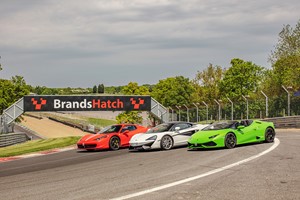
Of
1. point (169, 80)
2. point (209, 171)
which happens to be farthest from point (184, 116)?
point (169, 80)

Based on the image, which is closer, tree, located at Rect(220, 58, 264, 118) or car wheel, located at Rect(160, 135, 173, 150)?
car wheel, located at Rect(160, 135, 173, 150)

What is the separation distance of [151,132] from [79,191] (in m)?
9.66

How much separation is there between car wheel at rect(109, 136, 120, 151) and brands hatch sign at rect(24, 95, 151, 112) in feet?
66.9

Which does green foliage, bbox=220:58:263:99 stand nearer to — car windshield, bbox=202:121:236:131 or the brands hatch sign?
the brands hatch sign

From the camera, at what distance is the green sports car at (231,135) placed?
15.3m

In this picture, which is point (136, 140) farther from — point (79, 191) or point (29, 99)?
point (29, 99)

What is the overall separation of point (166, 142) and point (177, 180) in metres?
8.17

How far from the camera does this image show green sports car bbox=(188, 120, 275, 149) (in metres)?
15.3

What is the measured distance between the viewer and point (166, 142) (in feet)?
56.1

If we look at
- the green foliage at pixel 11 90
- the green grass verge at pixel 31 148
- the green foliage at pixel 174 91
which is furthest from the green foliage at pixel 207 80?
the green grass verge at pixel 31 148

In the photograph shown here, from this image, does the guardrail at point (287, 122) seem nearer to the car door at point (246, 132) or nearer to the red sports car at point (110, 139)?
the car door at point (246, 132)

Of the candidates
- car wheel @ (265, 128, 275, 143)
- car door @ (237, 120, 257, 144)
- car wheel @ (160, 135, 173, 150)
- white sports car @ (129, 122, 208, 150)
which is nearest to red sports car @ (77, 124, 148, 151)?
white sports car @ (129, 122, 208, 150)

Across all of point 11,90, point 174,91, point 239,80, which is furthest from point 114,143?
point 174,91

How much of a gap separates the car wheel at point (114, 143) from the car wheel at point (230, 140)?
19.3 ft
